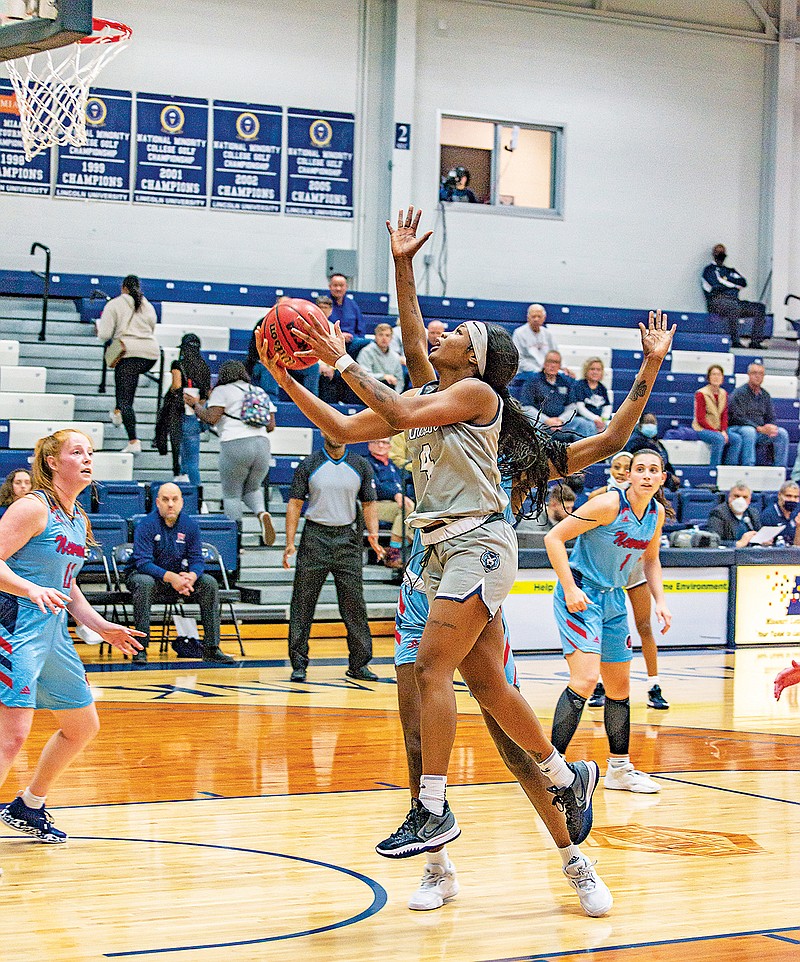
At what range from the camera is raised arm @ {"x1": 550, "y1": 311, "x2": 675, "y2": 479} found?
4516 mm

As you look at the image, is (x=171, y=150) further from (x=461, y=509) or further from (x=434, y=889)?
(x=434, y=889)

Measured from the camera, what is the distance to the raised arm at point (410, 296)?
174 inches

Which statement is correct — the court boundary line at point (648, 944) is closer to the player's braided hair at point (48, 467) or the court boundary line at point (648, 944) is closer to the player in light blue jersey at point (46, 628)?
the player in light blue jersey at point (46, 628)

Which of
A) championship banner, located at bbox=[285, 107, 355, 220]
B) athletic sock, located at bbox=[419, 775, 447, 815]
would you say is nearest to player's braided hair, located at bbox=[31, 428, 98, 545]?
athletic sock, located at bbox=[419, 775, 447, 815]

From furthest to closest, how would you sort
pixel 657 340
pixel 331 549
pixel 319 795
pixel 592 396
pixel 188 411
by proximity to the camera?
pixel 592 396 < pixel 188 411 < pixel 331 549 < pixel 319 795 < pixel 657 340

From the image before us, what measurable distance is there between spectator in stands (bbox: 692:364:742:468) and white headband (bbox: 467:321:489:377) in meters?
12.5

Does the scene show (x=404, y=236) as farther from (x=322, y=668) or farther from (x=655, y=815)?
(x=322, y=668)

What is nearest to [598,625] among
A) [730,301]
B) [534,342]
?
[534,342]

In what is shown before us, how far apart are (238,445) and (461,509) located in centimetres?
807

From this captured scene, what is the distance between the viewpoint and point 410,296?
4.50 metres

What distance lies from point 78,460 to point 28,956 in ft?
6.37

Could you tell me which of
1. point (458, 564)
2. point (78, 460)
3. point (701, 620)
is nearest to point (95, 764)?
point (78, 460)

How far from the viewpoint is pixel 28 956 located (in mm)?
3826

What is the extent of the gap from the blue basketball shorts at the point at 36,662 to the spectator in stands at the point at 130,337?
8.57 metres
